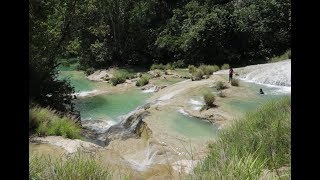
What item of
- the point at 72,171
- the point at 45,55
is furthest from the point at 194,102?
the point at 72,171

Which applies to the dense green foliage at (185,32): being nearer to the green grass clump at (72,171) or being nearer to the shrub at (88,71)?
the shrub at (88,71)

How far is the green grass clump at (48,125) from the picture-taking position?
11094 mm

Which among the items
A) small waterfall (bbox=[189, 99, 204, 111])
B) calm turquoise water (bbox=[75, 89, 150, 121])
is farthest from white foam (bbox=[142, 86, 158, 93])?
small waterfall (bbox=[189, 99, 204, 111])

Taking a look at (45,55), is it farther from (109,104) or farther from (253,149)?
(253,149)

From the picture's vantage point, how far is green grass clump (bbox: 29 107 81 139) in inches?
437

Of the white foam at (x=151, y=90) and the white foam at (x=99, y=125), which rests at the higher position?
the white foam at (x=151, y=90)

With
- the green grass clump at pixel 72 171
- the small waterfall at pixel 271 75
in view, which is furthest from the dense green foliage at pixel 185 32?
the green grass clump at pixel 72 171

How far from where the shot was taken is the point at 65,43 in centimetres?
1931

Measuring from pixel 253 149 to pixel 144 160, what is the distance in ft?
14.6

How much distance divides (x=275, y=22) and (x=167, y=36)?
1006 centimetres

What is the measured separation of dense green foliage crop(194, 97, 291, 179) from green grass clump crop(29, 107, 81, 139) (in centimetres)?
492

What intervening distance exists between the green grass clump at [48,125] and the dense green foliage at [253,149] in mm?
4921

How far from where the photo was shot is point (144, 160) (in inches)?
429
